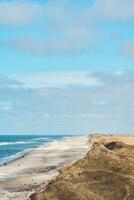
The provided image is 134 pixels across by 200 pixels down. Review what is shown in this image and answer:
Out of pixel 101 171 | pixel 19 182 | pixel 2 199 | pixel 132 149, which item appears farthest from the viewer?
pixel 19 182

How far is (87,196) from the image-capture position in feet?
79.8

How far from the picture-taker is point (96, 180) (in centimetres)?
2562

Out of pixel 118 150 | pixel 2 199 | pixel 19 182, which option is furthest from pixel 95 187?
pixel 19 182

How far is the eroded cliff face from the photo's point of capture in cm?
2438

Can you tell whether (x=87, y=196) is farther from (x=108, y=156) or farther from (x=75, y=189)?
(x=108, y=156)

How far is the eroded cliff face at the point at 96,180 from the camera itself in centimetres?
2438

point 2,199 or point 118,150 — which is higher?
point 118,150

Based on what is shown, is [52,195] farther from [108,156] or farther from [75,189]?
[108,156]

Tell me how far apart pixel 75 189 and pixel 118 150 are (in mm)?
5675

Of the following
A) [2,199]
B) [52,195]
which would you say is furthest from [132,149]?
[2,199]

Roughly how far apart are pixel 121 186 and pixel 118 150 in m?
4.82

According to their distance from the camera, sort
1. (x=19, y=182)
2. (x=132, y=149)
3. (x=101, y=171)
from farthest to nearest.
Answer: (x=19, y=182), (x=132, y=149), (x=101, y=171)

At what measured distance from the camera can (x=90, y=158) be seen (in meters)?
27.7

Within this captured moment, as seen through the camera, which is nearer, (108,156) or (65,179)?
(65,179)
